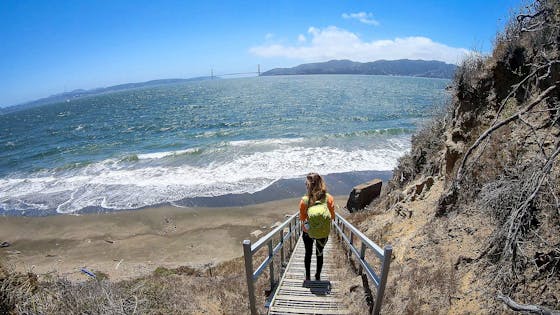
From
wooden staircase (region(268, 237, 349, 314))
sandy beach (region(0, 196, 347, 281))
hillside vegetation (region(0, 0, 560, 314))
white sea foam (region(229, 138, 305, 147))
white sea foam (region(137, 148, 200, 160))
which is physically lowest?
sandy beach (region(0, 196, 347, 281))

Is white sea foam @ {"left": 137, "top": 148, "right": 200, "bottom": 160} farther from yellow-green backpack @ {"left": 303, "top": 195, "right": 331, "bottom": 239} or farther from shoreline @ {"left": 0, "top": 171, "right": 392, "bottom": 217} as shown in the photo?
yellow-green backpack @ {"left": 303, "top": 195, "right": 331, "bottom": 239}

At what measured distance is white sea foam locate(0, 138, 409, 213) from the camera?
18344 mm

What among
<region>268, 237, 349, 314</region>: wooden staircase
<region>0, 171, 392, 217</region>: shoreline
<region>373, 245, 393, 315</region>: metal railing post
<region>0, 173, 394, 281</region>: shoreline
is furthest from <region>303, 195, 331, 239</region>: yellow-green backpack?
<region>0, 171, 392, 217</region>: shoreline

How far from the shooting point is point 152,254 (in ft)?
41.8

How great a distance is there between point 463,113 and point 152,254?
12392 millimetres

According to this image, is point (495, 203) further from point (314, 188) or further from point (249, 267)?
point (249, 267)

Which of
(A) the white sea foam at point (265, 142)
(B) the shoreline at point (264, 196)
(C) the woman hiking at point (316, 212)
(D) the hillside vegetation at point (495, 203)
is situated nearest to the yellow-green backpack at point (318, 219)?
(C) the woman hiking at point (316, 212)

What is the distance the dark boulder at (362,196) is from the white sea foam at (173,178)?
6.43 meters

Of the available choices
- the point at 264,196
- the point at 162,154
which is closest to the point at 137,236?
the point at 264,196

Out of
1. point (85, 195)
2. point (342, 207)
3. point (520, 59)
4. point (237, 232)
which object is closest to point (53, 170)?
point (85, 195)

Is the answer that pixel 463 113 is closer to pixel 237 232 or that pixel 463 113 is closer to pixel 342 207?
pixel 342 207

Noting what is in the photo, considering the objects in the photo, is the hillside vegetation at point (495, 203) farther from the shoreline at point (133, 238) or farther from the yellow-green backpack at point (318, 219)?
the shoreline at point (133, 238)

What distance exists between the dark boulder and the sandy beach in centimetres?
192

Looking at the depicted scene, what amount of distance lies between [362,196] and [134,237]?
35.5 feet
